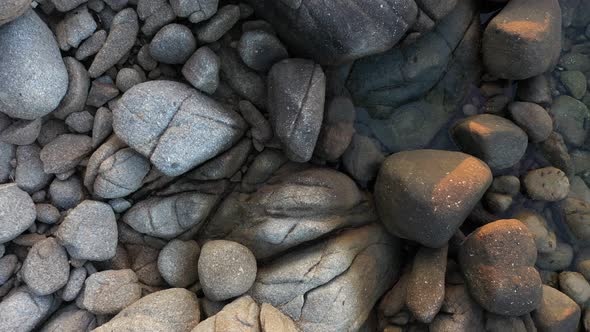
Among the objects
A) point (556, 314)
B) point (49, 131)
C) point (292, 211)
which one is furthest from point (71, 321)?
point (556, 314)

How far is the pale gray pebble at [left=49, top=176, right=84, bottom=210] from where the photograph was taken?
3699mm

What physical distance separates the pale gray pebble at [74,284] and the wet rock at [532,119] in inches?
154

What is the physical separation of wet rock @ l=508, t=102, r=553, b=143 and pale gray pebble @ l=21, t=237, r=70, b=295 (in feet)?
13.0

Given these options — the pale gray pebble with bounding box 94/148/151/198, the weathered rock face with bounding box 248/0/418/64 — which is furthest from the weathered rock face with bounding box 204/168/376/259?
the weathered rock face with bounding box 248/0/418/64

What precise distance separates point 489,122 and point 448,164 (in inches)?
25.0

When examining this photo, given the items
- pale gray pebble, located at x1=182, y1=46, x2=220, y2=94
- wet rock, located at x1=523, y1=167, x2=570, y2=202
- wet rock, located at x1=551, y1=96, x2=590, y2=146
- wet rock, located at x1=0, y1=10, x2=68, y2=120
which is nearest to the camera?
wet rock, located at x1=0, y1=10, x2=68, y2=120

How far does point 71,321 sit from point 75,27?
2.33 m

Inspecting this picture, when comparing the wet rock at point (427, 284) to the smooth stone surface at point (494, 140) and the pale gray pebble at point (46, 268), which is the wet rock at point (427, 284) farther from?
the pale gray pebble at point (46, 268)

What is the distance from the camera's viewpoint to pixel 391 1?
3377mm

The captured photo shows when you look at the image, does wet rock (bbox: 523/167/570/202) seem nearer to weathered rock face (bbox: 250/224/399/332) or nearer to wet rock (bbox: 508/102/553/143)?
wet rock (bbox: 508/102/553/143)

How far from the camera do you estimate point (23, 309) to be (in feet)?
11.7

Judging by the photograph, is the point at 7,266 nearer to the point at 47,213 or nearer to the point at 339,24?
the point at 47,213

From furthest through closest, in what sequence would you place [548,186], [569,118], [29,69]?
1. [569,118]
2. [548,186]
3. [29,69]

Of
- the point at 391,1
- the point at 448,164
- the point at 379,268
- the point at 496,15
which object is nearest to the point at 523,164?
the point at 448,164
